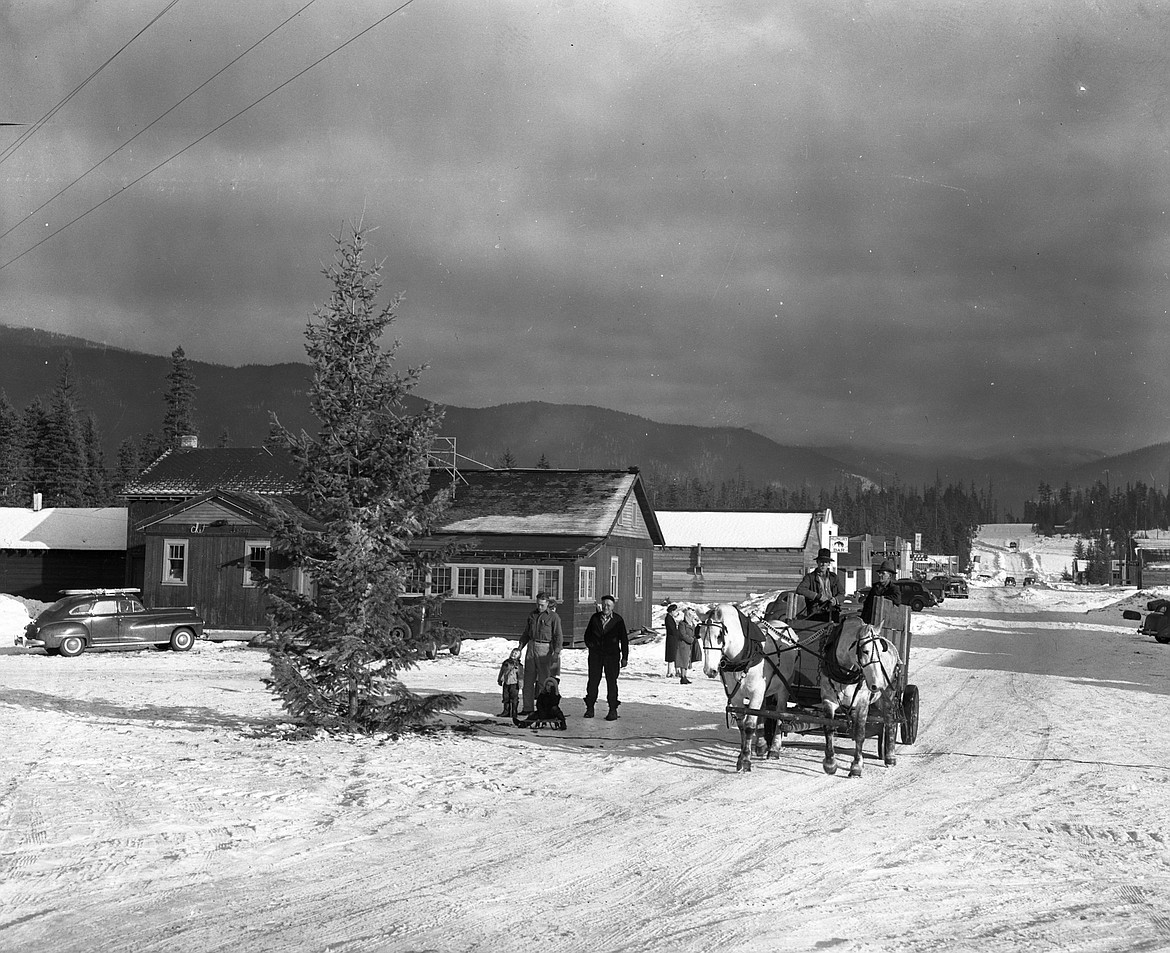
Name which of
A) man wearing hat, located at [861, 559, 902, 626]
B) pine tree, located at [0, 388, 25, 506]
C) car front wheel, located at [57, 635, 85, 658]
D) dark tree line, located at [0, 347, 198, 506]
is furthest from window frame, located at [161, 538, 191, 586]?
pine tree, located at [0, 388, 25, 506]

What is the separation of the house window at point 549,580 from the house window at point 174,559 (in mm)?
12453

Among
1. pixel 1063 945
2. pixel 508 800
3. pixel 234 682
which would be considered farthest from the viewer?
pixel 234 682

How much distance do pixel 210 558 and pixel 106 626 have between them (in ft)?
22.2

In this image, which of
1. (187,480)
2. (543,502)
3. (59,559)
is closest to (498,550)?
(543,502)

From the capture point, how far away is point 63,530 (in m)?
47.4

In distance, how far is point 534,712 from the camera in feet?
52.1

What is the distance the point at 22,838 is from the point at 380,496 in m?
6.19

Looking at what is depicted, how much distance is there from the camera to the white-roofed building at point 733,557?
5825 centimetres

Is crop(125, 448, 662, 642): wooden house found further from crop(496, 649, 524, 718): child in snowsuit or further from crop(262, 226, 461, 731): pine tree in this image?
crop(262, 226, 461, 731): pine tree

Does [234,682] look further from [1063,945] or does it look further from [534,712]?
[1063,945]

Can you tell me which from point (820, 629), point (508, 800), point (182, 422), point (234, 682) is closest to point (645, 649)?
point (234, 682)

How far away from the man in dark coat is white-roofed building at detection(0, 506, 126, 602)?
1391 inches

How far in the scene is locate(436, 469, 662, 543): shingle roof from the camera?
3519cm

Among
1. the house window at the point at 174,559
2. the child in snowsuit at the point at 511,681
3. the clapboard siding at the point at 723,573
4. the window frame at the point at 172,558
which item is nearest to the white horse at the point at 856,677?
the child in snowsuit at the point at 511,681
